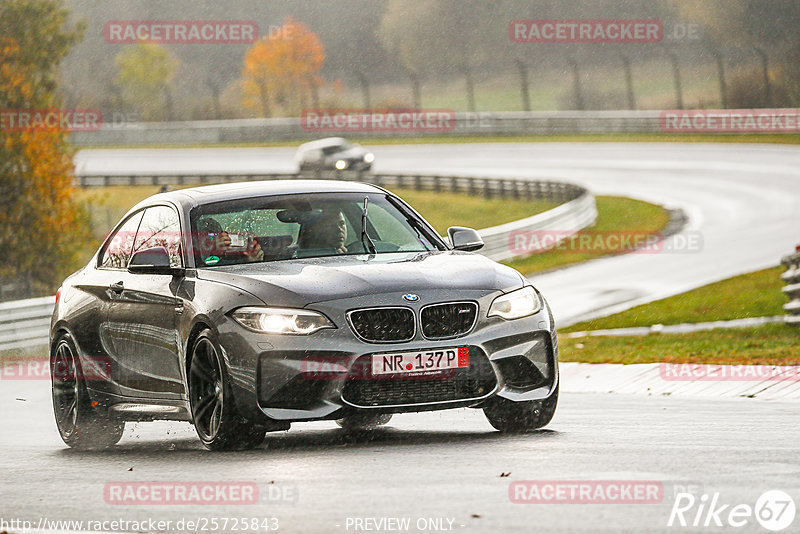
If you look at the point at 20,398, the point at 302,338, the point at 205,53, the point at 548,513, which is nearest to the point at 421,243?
the point at 302,338

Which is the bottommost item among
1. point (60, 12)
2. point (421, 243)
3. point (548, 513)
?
point (548, 513)

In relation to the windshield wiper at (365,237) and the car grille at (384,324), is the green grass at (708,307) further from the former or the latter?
the car grille at (384,324)

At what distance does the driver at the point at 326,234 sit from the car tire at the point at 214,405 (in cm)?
105

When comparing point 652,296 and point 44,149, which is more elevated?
point 44,149

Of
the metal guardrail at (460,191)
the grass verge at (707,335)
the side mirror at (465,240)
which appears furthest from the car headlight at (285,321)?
the metal guardrail at (460,191)

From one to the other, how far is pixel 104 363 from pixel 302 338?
7.30 ft

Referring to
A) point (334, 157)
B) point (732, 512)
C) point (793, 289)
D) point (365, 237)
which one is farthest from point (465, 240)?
point (334, 157)

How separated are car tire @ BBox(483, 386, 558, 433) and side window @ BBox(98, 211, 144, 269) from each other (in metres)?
2.82

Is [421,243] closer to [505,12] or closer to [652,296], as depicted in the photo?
[652,296]

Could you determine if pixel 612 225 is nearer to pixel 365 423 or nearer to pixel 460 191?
pixel 460 191

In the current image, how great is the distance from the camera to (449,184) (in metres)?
44.8

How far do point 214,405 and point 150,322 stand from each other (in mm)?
1017

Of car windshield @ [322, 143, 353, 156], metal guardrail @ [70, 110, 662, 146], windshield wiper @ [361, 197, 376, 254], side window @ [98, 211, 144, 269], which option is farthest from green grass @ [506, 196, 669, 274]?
windshield wiper @ [361, 197, 376, 254]

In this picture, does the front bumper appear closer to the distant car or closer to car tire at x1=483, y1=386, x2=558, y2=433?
car tire at x1=483, y1=386, x2=558, y2=433
